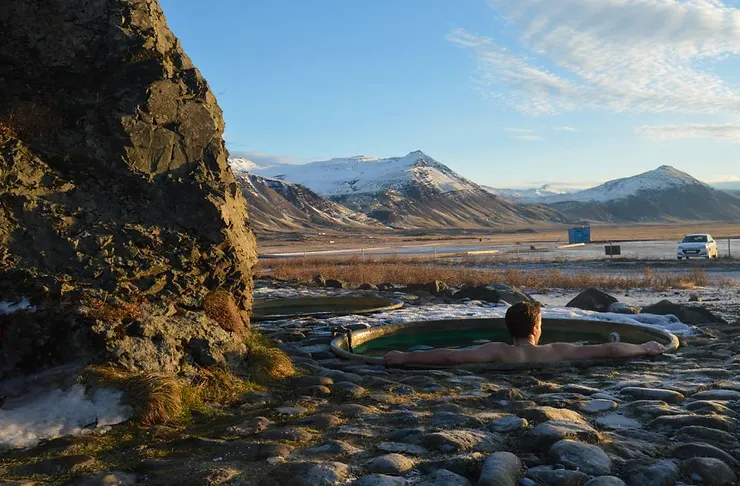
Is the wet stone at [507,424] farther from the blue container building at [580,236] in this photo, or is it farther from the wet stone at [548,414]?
the blue container building at [580,236]

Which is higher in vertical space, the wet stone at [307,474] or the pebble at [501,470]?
the wet stone at [307,474]

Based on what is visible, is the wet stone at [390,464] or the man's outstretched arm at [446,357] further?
the man's outstretched arm at [446,357]

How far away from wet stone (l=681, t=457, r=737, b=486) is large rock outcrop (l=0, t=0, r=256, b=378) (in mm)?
4163

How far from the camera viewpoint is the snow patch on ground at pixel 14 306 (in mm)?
4758

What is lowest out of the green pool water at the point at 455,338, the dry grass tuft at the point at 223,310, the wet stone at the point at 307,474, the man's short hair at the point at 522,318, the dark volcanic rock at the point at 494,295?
the green pool water at the point at 455,338

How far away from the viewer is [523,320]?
679cm

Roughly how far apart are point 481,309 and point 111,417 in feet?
30.6

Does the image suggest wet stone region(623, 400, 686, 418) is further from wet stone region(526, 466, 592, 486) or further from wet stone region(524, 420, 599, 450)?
wet stone region(526, 466, 592, 486)

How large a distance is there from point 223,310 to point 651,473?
13.2 ft

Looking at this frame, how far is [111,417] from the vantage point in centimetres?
426

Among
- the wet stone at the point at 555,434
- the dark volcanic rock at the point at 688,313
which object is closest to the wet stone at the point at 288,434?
the wet stone at the point at 555,434

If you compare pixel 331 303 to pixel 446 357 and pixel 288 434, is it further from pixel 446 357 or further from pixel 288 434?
pixel 288 434

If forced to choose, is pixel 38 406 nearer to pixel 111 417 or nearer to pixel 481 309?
Result: pixel 111 417

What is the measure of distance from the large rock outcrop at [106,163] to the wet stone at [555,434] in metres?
3.28
